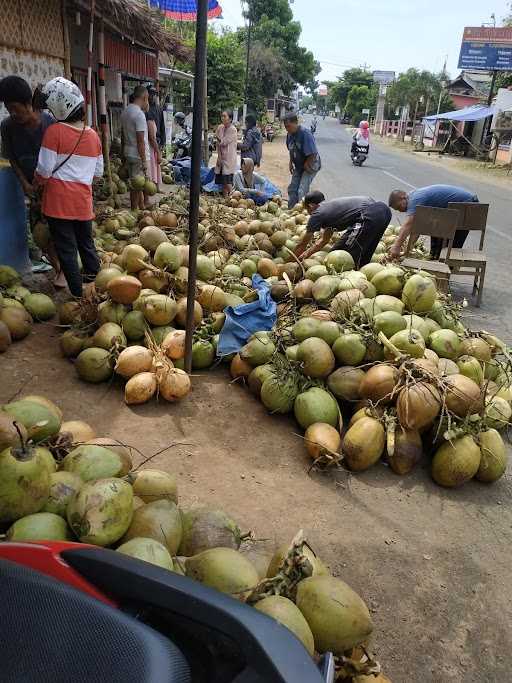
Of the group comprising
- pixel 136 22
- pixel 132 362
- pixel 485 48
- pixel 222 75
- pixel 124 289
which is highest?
pixel 485 48

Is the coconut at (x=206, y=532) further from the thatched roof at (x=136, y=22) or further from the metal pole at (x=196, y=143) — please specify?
the thatched roof at (x=136, y=22)

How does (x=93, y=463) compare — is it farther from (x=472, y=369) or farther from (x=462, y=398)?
(x=472, y=369)

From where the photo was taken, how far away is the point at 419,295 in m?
4.13

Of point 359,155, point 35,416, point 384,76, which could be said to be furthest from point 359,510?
point 384,76

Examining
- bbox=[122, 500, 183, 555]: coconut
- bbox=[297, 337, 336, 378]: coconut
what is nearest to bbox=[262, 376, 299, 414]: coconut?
bbox=[297, 337, 336, 378]: coconut

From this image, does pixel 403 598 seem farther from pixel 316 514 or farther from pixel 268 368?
pixel 268 368

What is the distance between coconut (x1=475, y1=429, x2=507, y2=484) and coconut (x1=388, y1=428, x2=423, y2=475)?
354 millimetres

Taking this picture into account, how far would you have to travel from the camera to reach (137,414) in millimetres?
3541

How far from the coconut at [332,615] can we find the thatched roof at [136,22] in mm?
8060

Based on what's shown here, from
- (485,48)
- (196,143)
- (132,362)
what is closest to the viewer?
(196,143)

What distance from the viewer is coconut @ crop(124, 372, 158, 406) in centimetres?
355

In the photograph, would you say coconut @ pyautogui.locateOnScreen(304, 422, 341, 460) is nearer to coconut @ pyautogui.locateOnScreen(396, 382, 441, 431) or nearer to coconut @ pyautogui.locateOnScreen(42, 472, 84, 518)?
coconut @ pyautogui.locateOnScreen(396, 382, 441, 431)

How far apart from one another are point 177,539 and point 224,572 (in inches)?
14.1

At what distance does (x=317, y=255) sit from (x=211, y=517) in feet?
12.4
